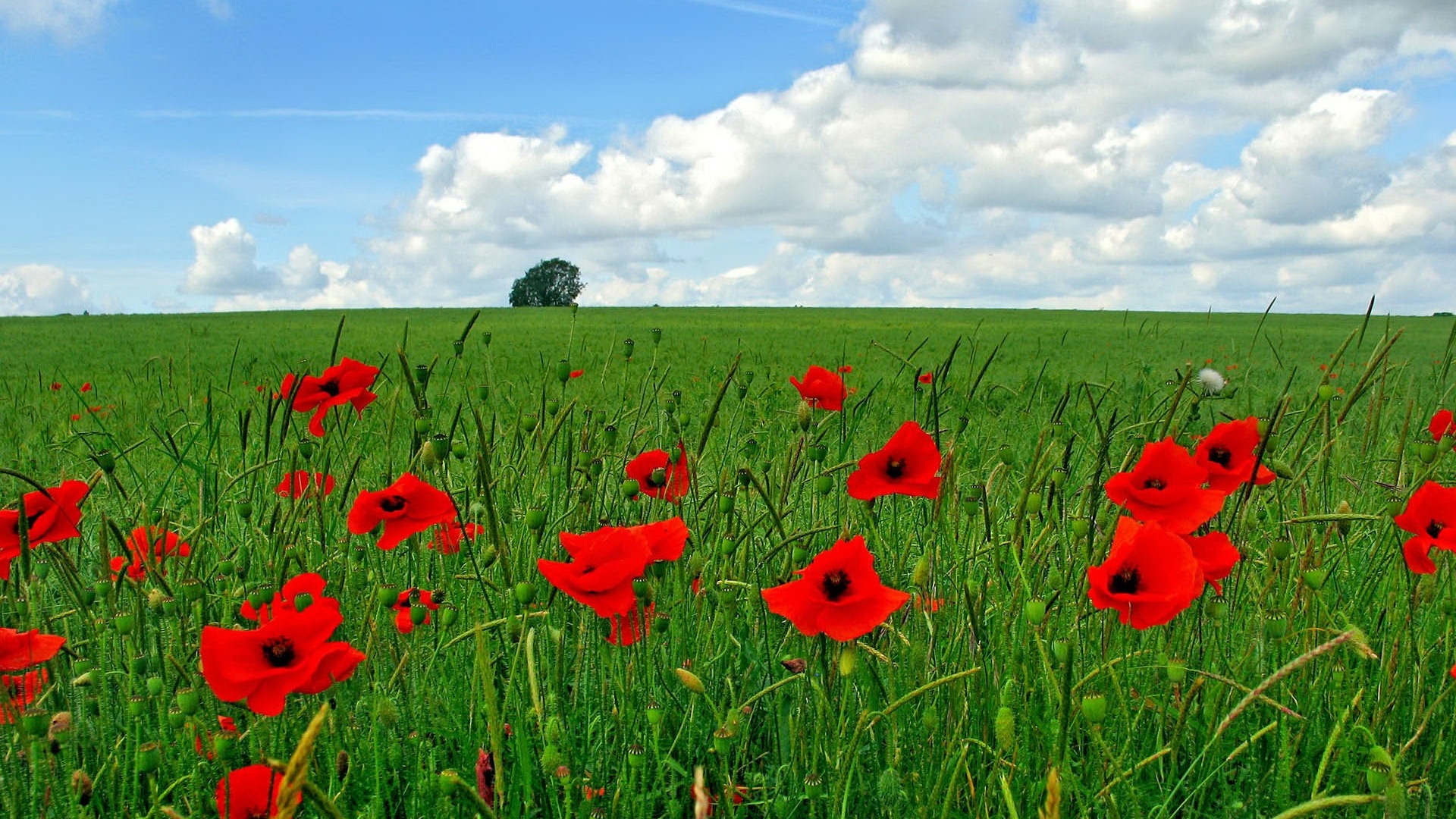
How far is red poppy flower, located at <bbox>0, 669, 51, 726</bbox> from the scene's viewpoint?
136 centimetres

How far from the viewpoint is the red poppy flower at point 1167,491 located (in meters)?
1.42

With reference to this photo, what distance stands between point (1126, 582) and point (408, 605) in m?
1.21

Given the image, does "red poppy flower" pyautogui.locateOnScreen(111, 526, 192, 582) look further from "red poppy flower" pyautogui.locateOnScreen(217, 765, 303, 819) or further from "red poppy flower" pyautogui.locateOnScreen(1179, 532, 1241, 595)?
"red poppy flower" pyautogui.locateOnScreen(1179, 532, 1241, 595)

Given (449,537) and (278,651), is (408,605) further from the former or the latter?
(278,651)

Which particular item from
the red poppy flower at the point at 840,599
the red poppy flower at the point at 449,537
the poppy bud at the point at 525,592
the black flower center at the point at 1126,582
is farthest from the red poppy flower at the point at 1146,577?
the red poppy flower at the point at 449,537

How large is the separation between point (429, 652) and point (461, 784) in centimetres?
115

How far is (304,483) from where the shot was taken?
7.22 ft

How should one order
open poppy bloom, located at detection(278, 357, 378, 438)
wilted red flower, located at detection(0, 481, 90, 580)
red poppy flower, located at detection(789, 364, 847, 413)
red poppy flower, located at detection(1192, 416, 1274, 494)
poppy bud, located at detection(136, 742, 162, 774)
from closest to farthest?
poppy bud, located at detection(136, 742, 162, 774)
wilted red flower, located at detection(0, 481, 90, 580)
red poppy flower, located at detection(1192, 416, 1274, 494)
open poppy bloom, located at detection(278, 357, 378, 438)
red poppy flower, located at detection(789, 364, 847, 413)

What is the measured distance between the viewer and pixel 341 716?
4.96ft

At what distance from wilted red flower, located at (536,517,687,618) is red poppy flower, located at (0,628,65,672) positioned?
0.67 meters

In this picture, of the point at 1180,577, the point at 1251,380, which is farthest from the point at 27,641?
the point at 1251,380

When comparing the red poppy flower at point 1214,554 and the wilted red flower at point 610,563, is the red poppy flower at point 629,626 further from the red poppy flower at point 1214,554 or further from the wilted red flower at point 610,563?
the red poppy flower at point 1214,554

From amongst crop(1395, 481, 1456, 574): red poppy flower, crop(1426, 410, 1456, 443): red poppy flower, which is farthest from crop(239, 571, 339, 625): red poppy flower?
crop(1426, 410, 1456, 443): red poppy flower

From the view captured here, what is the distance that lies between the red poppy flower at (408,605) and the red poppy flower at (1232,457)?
4.33 feet
